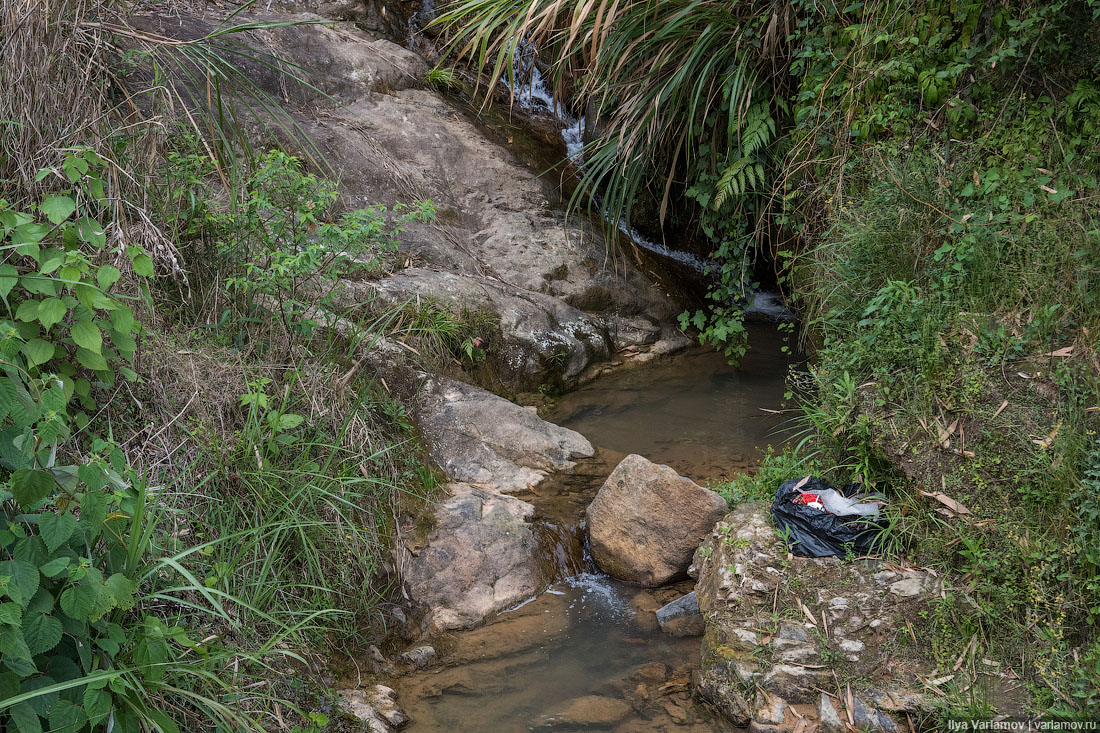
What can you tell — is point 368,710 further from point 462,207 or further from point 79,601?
point 462,207

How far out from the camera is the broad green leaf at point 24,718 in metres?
1.69

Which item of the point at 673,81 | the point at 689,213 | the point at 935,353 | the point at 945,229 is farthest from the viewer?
the point at 689,213

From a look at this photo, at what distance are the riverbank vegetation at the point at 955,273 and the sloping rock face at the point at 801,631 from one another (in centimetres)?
12

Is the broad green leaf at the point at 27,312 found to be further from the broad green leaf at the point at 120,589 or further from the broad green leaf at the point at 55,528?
the broad green leaf at the point at 120,589

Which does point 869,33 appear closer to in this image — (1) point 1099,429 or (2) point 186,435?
(1) point 1099,429

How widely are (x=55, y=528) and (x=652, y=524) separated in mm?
2487

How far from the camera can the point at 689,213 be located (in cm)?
706

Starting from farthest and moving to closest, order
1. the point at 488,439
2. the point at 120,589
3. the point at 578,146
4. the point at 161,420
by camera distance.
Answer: the point at 578,146 < the point at 488,439 < the point at 161,420 < the point at 120,589

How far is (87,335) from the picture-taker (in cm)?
214

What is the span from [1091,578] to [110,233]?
143 inches

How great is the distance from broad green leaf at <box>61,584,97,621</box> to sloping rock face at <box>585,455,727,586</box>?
2345 millimetres

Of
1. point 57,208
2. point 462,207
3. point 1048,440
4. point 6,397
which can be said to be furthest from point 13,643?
point 462,207

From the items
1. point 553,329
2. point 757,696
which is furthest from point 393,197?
point 757,696

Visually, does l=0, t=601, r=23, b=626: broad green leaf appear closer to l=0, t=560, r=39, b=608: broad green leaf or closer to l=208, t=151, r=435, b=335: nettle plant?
l=0, t=560, r=39, b=608: broad green leaf
